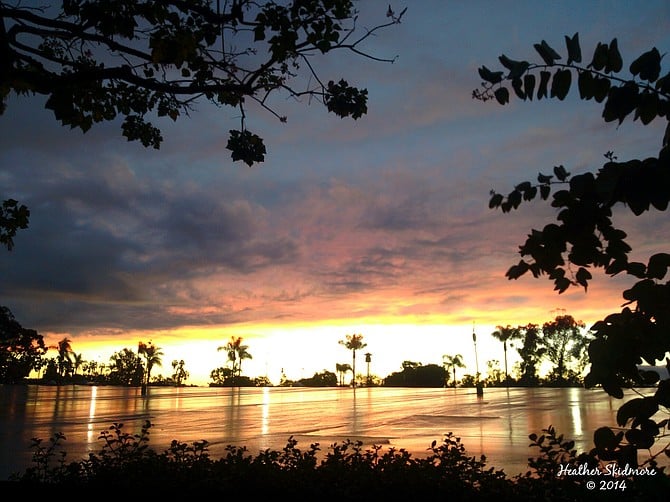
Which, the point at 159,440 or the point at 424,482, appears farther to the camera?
the point at 159,440

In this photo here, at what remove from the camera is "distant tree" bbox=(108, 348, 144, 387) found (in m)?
89.5

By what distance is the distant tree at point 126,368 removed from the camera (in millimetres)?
89500

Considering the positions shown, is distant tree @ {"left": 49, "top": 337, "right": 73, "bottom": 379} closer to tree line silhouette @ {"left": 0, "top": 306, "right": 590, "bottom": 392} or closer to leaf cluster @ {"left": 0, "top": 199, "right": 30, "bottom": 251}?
tree line silhouette @ {"left": 0, "top": 306, "right": 590, "bottom": 392}

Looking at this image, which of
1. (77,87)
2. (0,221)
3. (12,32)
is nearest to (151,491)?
(0,221)

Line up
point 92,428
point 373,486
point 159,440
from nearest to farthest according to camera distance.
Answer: point 373,486 < point 159,440 < point 92,428

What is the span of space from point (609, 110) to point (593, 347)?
701 millimetres

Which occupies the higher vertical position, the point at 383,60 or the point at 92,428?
the point at 383,60

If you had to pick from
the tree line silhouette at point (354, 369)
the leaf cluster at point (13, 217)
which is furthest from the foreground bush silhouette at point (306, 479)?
the tree line silhouette at point (354, 369)

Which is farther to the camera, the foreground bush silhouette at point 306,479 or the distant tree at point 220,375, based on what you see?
the distant tree at point 220,375

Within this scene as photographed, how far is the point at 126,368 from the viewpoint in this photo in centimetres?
9075

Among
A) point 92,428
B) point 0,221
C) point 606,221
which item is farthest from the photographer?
point 92,428

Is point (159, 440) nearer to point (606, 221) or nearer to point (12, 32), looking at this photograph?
point (12, 32)

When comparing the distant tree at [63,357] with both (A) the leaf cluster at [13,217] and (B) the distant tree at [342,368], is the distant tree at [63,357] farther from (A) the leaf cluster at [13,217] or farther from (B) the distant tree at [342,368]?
(A) the leaf cluster at [13,217]

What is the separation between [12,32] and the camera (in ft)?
17.0
